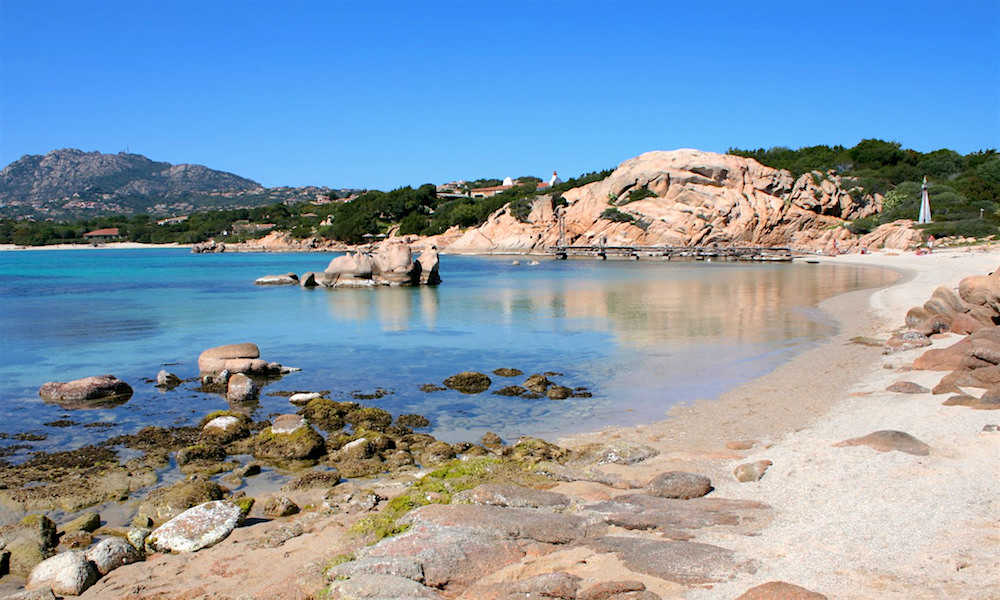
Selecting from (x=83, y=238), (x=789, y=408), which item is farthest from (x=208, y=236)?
(x=789, y=408)

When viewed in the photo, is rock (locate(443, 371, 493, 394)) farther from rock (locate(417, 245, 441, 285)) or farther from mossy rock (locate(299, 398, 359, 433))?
rock (locate(417, 245, 441, 285))

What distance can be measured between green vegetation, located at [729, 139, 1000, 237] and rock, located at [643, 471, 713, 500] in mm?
57531

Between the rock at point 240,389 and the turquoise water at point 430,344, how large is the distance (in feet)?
0.85

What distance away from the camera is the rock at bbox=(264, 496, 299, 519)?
6672mm

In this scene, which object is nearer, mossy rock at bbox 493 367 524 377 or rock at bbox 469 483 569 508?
rock at bbox 469 483 569 508

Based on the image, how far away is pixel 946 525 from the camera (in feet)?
16.7

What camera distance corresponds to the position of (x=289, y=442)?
8.75m

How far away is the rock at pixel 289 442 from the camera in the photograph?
8.59 m

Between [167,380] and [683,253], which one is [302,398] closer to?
[167,380]

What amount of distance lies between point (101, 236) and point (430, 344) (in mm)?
155097

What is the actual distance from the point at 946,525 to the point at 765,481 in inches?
70.5

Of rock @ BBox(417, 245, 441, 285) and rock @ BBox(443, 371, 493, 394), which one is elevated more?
rock @ BBox(417, 245, 441, 285)

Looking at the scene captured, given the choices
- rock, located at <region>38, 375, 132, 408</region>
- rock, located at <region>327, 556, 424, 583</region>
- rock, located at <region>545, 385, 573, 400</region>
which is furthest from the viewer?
rock, located at <region>38, 375, 132, 408</region>

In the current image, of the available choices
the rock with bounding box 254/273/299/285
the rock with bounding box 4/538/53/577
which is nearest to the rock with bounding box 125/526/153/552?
the rock with bounding box 4/538/53/577
